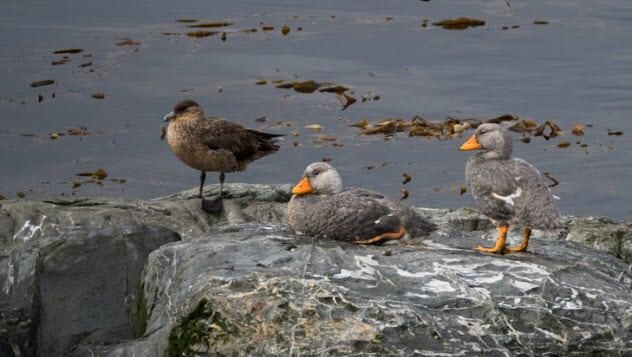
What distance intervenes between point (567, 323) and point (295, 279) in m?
1.66

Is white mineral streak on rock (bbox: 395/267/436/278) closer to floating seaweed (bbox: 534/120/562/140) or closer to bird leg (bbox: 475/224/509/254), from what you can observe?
bird leg (bbox: 475/224/509/254)

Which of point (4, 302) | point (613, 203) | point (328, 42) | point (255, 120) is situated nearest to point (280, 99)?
point (255, 120)

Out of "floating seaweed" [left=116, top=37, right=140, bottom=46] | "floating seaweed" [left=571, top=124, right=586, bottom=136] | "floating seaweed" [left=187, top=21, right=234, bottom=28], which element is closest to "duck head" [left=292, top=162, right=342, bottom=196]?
"floating seaweed" [left=571, top=124, right=586, bottom=136]

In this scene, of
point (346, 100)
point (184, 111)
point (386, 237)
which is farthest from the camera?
point (346, 100)

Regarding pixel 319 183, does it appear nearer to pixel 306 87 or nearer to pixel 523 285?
pixel 523 285

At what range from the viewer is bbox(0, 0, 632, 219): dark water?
16719 millimetres

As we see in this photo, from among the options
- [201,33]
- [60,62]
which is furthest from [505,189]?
[201,33]

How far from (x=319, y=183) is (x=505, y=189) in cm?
124

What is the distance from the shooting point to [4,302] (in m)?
11.1

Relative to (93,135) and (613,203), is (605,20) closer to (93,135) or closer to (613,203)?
(613,203)

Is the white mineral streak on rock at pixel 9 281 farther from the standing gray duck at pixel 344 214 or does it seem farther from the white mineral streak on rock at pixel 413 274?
the white mineral streak on rock at pixel 413 274

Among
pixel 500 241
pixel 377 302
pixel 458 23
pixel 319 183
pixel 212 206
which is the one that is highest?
pixel 319 183

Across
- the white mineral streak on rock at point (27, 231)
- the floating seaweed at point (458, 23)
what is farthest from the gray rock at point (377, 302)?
the floating seaweed at point (458, 23)

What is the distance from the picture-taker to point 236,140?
43.4ft
